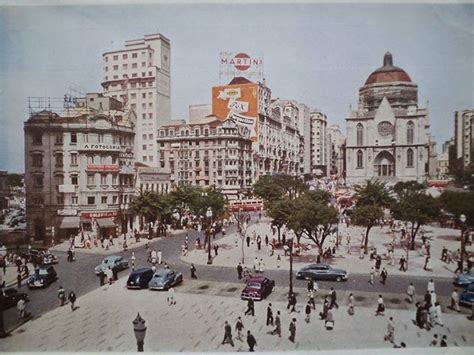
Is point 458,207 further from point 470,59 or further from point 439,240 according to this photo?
point 470,59

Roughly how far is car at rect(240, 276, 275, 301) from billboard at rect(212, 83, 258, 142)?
11.4ft

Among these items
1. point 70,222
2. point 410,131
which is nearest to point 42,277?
point 70,222

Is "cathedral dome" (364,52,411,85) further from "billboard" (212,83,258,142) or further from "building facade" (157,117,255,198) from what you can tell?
"building facade" (157,117,255,198)

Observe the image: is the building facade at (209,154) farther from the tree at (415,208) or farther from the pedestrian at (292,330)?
the pedestrian at (292,330)

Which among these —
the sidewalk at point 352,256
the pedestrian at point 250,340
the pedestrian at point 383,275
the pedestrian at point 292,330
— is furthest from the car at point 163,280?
the pedestrian at point 383,275

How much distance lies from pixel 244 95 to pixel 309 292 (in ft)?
13.5

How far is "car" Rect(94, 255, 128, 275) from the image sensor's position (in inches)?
294

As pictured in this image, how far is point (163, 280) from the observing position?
7.30m

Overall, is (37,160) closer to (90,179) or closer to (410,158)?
(90,179)

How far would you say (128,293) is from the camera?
711 cm

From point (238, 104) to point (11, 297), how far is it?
562cm

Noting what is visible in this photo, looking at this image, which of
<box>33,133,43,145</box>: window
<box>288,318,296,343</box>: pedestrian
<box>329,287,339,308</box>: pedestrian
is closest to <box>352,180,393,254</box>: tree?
<box>329,287,339,308</box>: pedestrian

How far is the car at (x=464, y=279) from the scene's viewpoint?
23.6 feet

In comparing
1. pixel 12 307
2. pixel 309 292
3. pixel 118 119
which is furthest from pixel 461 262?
pixel 12 307
